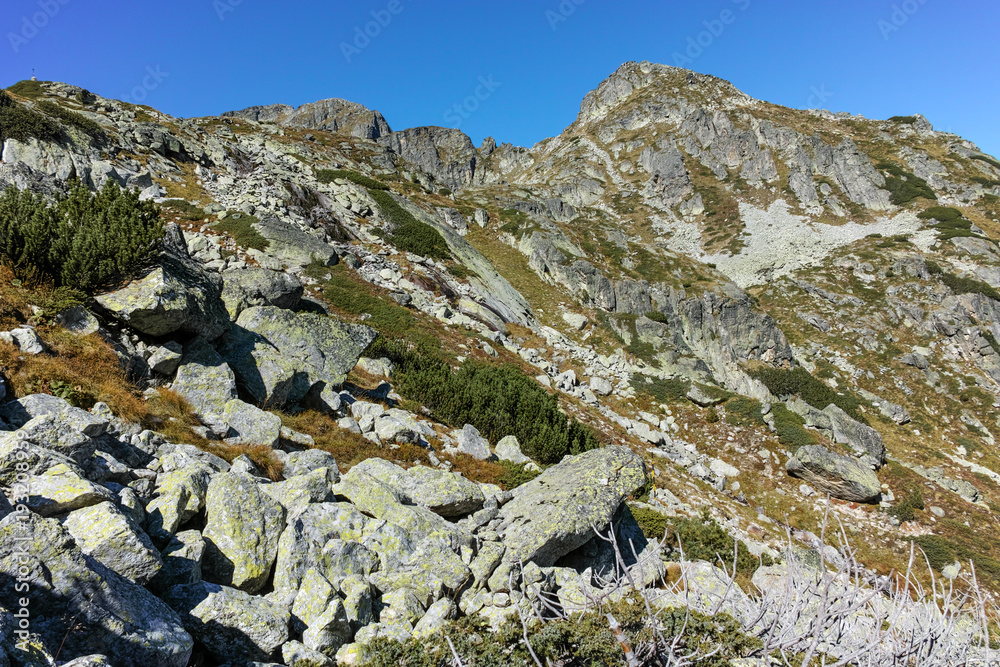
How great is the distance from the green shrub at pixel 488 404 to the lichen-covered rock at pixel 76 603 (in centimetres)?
929

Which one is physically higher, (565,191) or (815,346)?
(565,191)

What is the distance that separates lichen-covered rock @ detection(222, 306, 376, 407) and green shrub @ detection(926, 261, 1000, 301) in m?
51.1

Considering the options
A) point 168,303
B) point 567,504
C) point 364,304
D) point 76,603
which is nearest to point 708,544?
point 567,504

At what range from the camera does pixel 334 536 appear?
5262 mm

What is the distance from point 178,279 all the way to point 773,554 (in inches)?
620

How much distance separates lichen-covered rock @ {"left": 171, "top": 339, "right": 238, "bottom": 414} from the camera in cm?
761

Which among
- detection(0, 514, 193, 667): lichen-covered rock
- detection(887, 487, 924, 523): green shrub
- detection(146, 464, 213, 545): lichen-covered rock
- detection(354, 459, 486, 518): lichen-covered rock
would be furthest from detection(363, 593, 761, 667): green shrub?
detection(887, 487, 924, 523): green shrub

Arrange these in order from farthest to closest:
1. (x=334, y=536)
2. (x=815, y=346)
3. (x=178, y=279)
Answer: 1. (x=815, y=346)
2. (x=178, y=279)
3. (x=334, y=536)

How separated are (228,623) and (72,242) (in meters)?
7.75

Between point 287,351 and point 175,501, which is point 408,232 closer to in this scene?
point 287,351

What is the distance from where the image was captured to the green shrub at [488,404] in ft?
40.9

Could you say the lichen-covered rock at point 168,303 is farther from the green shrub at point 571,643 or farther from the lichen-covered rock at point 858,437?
the lichen-covered rock at point 858,437

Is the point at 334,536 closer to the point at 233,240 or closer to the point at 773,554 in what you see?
the point at 773,554

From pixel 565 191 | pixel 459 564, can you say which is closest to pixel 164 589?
pixel 459 564
